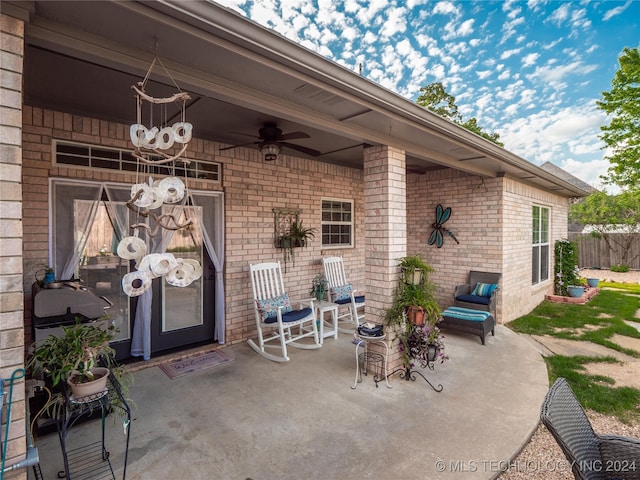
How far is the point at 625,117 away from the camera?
6.54 meters

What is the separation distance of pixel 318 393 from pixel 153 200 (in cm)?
235

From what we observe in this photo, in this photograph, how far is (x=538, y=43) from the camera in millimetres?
5957

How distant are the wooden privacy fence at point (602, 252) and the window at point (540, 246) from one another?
6.85 metres

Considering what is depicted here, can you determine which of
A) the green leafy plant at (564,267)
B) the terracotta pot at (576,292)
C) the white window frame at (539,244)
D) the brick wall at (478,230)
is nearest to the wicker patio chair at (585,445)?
the brick wall at (478,230)

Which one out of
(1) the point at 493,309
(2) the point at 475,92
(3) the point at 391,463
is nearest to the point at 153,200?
(3) the point at 391,463

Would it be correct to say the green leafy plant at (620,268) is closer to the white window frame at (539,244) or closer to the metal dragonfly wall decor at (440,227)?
the white window frame at (539,244)

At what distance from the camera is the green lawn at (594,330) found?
117 inches

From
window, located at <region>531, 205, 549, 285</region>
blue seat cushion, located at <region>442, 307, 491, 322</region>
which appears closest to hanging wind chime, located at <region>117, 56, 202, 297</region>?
blue seat cushion, located at <region>442, 307, 491, 322</region>

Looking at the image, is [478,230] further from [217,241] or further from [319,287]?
[217,241]

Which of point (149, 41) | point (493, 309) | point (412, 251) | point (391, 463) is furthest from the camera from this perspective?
point (412, 251)

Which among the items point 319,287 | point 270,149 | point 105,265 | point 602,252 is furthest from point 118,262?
point 602,252

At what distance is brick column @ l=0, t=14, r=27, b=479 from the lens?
1373mm

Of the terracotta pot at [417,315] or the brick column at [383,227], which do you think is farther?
the brick column at [383,227]

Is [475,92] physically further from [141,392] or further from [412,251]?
[141,392]
